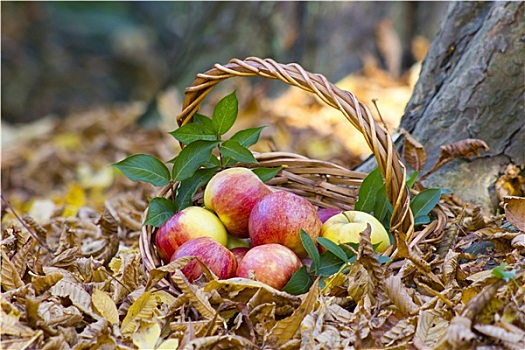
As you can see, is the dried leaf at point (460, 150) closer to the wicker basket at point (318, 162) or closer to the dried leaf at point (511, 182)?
the dried leaf at point (511, 182)

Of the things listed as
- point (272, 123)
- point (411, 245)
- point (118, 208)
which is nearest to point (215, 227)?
point (411, 245)

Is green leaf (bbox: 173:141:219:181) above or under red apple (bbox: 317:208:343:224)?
above

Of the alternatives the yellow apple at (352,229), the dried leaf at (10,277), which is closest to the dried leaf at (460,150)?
the yellow apple at (352,229)

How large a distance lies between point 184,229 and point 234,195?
0.53 feet

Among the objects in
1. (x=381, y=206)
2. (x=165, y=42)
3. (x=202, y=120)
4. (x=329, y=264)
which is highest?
(x=165, y=42)

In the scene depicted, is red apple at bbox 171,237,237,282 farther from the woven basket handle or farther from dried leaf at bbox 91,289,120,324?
the woven basket handle

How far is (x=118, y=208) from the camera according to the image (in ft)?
8.48

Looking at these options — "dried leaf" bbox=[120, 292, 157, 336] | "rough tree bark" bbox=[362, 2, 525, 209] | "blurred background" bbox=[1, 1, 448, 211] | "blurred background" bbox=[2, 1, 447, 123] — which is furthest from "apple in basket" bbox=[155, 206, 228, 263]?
"blurred background" bbox=[2, 1, 447, 123]

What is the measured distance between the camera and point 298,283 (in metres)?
1.51

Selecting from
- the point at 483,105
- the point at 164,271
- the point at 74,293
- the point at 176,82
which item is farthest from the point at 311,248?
the point at 176,82

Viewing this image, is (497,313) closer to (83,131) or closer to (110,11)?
(83,131)

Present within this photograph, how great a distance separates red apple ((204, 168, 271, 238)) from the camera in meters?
1.70

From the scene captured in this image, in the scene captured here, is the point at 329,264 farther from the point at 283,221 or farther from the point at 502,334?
the point at 502,334

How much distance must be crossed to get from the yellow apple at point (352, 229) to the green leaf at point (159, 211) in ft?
1.40
